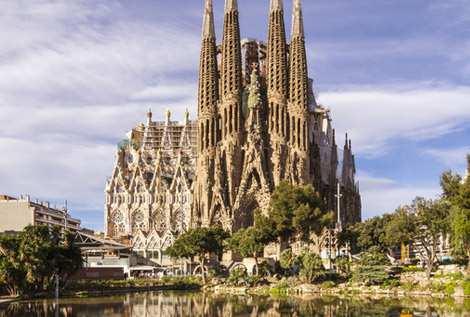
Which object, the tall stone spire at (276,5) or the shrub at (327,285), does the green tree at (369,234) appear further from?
the tall stone spire at (276,5)

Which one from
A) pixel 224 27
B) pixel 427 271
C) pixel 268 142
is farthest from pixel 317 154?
pixel 427 271

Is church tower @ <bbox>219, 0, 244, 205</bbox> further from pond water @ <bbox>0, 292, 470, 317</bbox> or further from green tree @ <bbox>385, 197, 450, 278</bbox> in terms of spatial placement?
pond water @ <bbox>0, 292, 470, 317</bbox>

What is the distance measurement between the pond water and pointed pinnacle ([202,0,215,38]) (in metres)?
76.3

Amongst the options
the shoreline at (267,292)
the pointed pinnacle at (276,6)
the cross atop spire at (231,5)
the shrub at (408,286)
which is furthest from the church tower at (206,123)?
the shrub at (408,286)

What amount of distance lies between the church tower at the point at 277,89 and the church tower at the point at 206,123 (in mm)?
10003

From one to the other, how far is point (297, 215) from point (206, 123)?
44.7m

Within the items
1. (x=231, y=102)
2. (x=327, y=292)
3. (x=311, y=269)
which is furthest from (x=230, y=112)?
(x=327, y=292)

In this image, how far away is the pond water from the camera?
2106 inches

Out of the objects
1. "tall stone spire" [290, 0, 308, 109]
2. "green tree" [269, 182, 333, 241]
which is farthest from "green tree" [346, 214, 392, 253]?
"tall stone spire" [290, 0, 308, 109]

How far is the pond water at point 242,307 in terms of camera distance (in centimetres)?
5350

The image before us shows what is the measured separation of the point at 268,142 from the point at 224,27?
897 inches

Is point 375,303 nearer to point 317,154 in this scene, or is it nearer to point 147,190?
point 317,154

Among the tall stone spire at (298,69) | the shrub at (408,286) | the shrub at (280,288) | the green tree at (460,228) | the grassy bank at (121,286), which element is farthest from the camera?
the tall stone spire at (298,69)

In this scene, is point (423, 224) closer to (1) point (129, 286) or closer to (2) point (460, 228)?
(2) point (460, 228)
